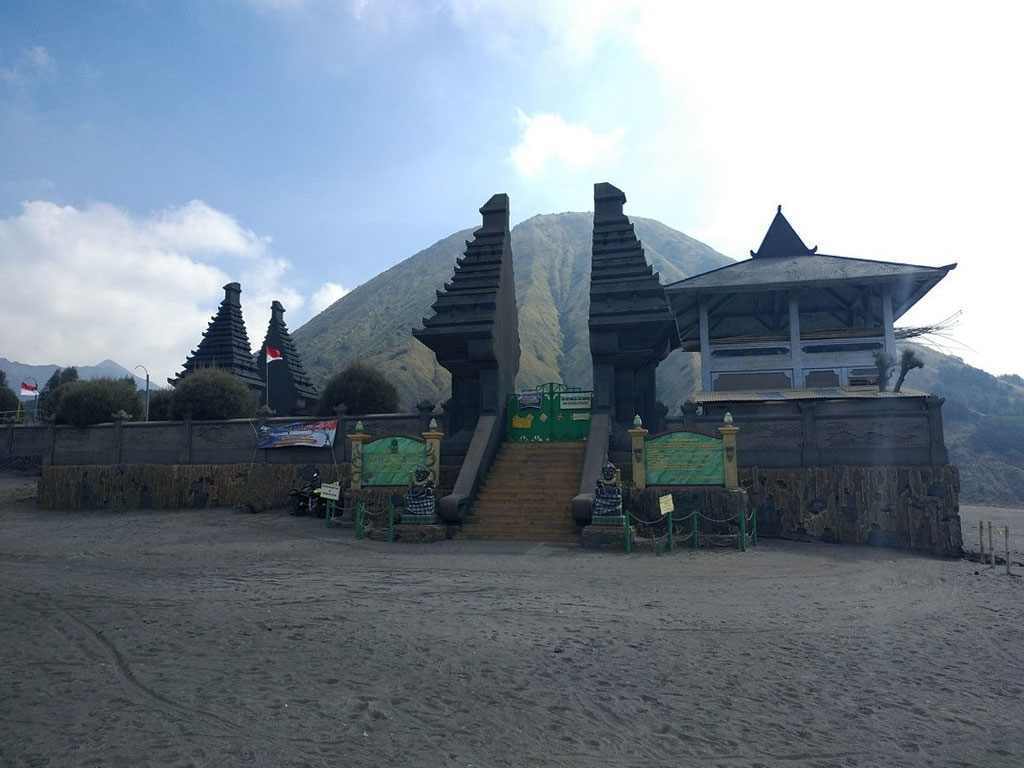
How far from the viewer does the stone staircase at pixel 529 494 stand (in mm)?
15375

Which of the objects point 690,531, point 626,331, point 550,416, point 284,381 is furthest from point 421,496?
point 284,381

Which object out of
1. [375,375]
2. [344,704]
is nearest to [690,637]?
[344,704]

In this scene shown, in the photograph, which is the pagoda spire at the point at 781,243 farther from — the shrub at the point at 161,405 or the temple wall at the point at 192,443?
the shrub at the point at 161,405

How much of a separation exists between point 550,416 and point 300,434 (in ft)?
27.6

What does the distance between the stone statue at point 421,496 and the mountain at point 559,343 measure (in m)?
46.6

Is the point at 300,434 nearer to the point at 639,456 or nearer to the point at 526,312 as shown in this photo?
the point at 639,456

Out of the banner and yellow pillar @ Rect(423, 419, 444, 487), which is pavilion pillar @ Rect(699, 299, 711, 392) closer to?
yellow pillar @ Rect(423, 419, 444, 487)

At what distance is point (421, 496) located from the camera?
1565cm

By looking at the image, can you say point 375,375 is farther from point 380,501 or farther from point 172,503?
point 380,501

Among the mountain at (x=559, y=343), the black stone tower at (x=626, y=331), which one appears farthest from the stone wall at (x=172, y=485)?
the mountain at (x=559, y=343)

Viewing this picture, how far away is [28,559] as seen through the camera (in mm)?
12352

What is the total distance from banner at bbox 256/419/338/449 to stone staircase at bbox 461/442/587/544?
6243 millimetres

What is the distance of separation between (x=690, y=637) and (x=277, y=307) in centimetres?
4228

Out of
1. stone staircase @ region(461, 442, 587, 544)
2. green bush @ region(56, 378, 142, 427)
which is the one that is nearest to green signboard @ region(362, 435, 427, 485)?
stone staircase @ region(461, 442, 587, 544)
